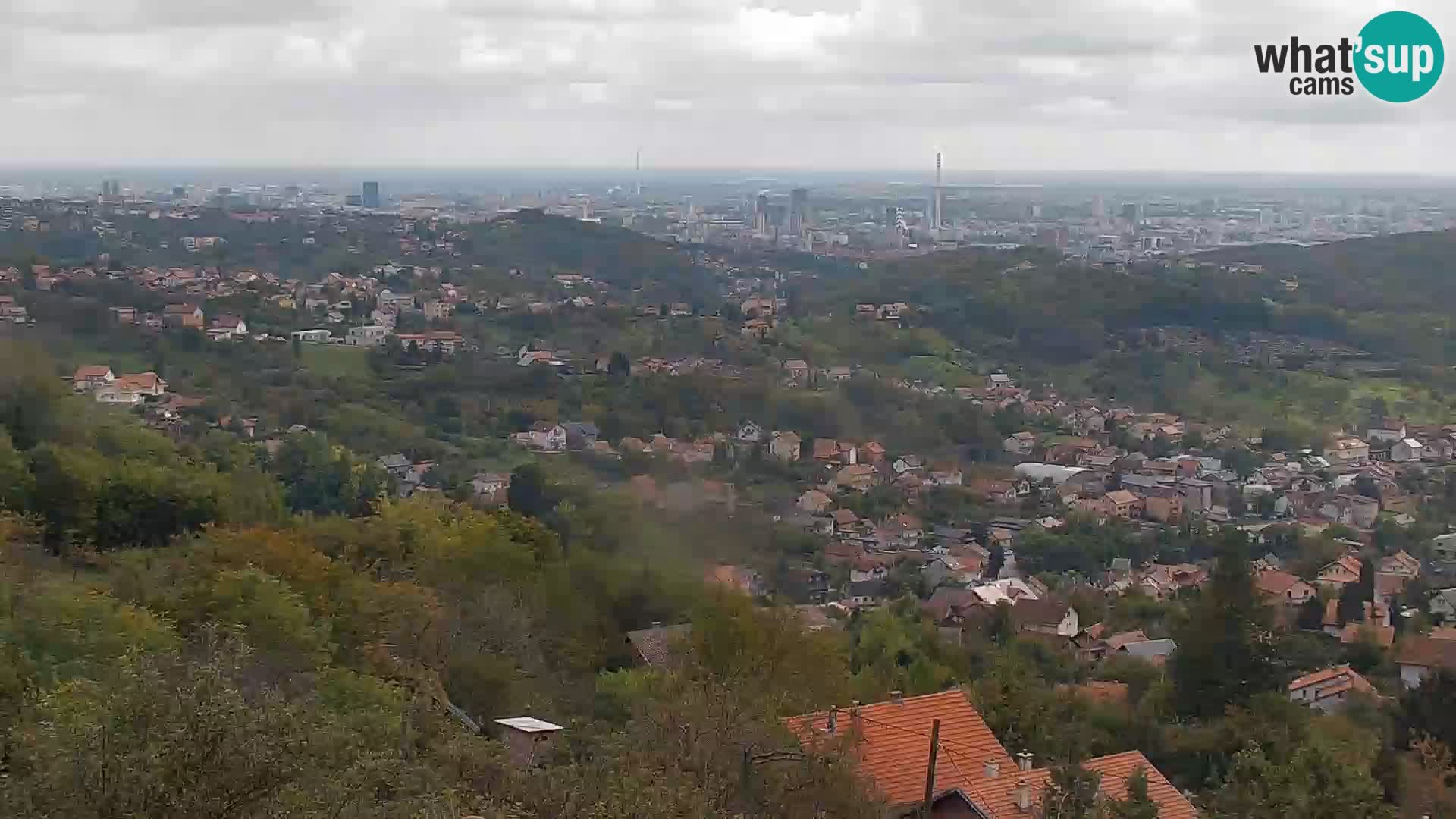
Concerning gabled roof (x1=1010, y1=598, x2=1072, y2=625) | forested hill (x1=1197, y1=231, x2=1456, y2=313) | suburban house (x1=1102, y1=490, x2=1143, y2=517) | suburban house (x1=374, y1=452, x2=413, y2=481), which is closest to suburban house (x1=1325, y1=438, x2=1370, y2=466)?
suburban house (x1=1102, y1=490, x2=1143, y2=517)

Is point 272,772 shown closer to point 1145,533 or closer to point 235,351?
point 1145,533

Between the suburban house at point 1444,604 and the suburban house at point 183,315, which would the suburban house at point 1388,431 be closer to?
the suburban house at point 1444,604

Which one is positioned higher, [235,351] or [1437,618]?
[235,351]

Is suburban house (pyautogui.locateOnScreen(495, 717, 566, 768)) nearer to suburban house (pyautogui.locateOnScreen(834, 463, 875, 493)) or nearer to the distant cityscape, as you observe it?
suburban house (pyautogui.locateOnScreen(834, 463, 875, 493))

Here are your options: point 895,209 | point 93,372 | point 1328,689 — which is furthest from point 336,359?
point 895,209

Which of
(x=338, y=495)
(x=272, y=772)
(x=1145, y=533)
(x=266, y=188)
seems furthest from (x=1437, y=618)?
(x=266, y=188)

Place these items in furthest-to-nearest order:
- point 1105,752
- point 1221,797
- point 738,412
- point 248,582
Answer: point 738,412
point 1105,752
point 248,582
point 1221,797
